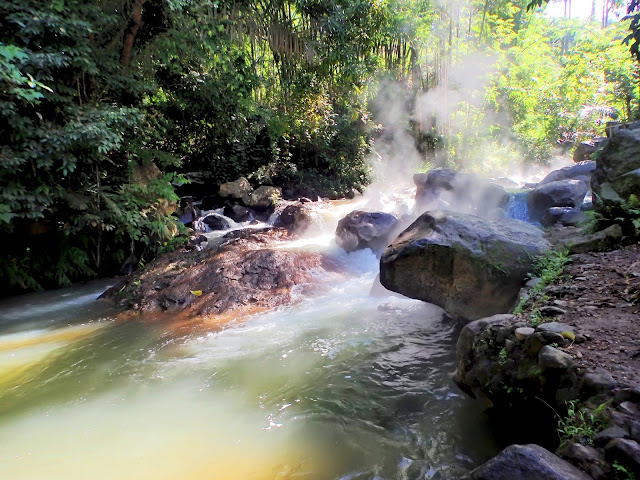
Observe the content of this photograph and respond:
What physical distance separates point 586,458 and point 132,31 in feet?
27.9

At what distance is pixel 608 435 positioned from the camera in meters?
1.79

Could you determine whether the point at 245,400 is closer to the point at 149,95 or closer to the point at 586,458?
the point at 586,458

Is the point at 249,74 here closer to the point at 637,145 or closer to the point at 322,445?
the point at 637,145

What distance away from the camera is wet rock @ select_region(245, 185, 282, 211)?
1230 cm

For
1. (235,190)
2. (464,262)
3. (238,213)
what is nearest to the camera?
(464,262)

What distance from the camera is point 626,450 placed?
167cm

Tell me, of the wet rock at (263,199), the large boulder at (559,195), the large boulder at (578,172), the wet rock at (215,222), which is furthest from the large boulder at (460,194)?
the wet rock at (215,222)

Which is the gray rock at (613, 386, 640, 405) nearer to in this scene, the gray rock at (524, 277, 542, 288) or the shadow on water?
the shadow on water

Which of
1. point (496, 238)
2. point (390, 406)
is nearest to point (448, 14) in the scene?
point (496, 238)

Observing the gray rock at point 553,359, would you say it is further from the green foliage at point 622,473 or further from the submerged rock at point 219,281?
the submerged rock at point 219,281

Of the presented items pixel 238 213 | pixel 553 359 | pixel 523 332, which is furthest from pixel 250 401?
pixel 238 213

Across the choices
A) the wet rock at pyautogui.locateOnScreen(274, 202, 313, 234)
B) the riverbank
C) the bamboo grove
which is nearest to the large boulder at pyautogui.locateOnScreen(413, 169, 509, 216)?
the bamboo grove

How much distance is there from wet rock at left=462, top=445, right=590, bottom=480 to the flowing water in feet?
2.67

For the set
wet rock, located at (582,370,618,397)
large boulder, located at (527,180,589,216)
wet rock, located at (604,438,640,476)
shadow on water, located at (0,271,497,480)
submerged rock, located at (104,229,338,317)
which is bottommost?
shadow on water, located at (0,271,497,480)
